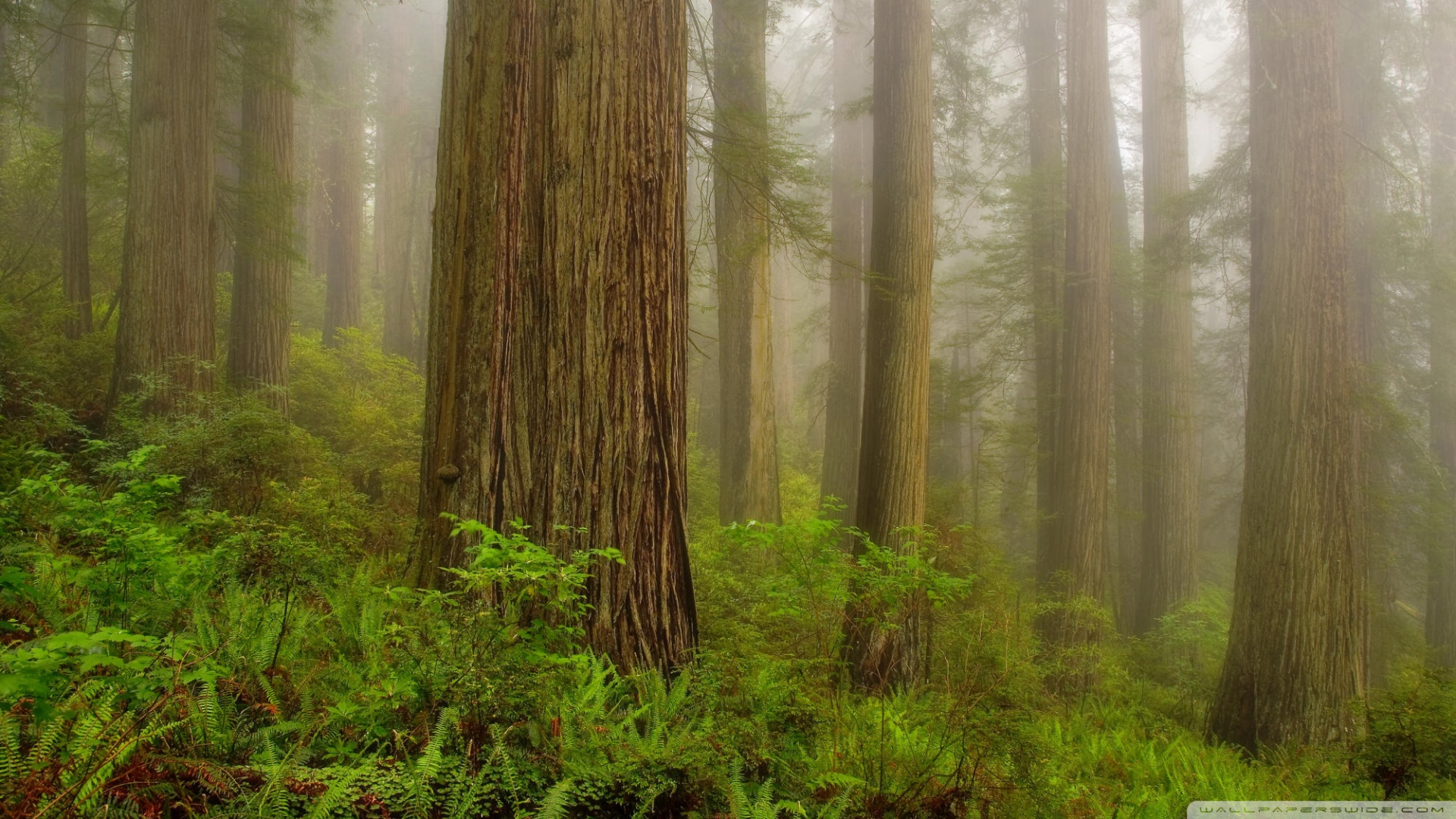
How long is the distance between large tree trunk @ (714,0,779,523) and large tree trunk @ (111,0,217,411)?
242 inches

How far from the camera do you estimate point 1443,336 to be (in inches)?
573

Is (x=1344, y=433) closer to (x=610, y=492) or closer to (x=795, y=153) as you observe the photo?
(x=795, y=153)

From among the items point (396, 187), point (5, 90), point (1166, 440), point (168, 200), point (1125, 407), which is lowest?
point (1166, 440)

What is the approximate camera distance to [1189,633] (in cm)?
999

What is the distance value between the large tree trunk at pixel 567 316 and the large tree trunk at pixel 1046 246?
9468mm

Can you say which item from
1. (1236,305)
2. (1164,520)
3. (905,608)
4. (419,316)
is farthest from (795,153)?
(419,316)

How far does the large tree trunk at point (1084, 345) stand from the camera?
34.7 feet

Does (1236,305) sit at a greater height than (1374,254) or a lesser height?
lesser

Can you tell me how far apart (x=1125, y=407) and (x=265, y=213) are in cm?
1515

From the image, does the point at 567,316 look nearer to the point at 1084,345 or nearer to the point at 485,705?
the point at 485,705

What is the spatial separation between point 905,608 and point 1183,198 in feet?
24.8

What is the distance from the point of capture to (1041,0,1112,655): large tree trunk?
10.6m

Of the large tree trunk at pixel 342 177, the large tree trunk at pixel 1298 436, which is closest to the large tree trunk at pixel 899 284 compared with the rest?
the large tree trunk at pixel 1298 436

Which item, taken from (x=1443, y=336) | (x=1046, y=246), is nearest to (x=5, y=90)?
(x=1046, y=246)
